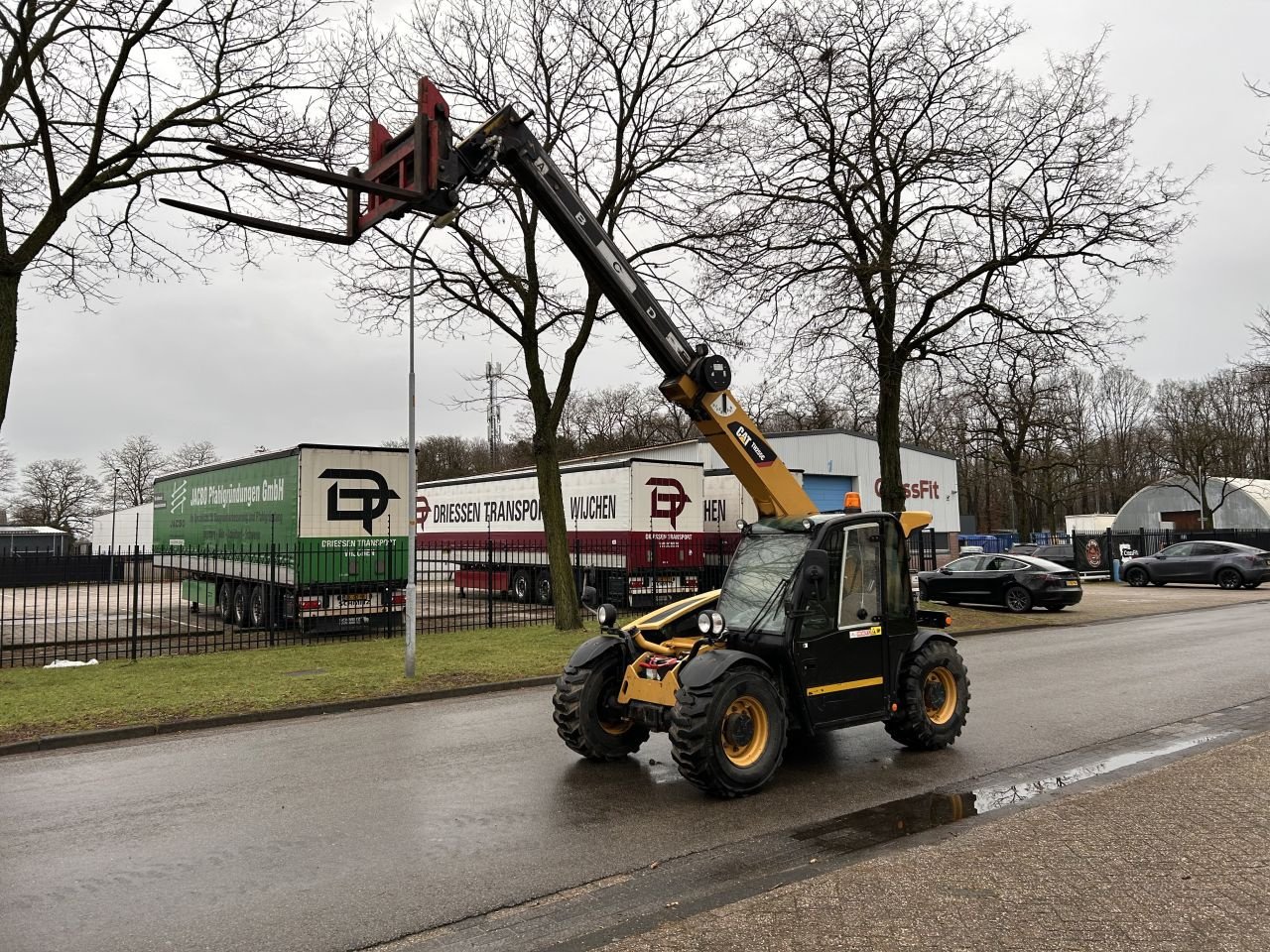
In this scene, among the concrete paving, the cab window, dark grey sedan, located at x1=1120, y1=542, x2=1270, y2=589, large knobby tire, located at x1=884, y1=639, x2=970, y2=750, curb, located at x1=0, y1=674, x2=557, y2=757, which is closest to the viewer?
the concrete paving

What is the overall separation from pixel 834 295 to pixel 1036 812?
1555 cm

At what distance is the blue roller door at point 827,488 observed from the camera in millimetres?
43812

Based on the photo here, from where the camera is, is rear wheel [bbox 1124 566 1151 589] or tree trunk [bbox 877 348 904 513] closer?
tree trunk [bbox 877 348 904 513]

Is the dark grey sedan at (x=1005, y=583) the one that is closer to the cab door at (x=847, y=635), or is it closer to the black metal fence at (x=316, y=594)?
the black metal fence at (x=316, y=594)

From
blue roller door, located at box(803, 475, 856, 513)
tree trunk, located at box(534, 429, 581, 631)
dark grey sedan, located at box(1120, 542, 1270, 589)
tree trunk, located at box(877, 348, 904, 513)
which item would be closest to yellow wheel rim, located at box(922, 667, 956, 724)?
tree trunk, located at box(534, 429, 581, 631)

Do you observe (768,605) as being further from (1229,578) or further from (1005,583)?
(1229,578)

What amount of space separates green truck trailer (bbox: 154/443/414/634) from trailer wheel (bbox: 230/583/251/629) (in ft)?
0.10

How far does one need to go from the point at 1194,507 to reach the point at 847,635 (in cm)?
4992

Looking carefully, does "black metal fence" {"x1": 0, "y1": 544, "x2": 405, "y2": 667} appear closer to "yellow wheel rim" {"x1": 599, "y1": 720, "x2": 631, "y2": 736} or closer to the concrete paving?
"yellow wheel rim" {"x1": 599, "y1": 720, "x2": 631, "y2": 736}

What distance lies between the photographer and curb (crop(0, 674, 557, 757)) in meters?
8.77

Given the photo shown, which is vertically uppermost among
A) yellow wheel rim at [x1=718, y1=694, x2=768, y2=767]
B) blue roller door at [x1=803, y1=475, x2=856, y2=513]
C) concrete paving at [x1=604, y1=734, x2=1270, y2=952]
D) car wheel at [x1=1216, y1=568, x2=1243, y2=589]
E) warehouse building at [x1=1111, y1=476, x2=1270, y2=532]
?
blue roller door at [x1=803, y1=475, x2=856, y2=513]

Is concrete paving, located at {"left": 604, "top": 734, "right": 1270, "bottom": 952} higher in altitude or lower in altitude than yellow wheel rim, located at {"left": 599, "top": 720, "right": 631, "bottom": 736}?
lower

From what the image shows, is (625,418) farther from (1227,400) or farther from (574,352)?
(574,352)

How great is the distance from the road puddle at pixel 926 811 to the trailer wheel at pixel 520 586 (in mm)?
19766
